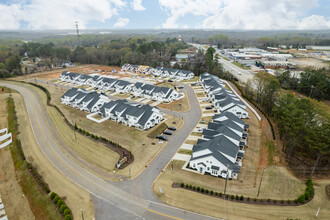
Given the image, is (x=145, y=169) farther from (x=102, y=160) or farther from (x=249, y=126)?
(x=249, y=126)

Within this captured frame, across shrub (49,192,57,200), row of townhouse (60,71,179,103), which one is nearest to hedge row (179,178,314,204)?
shrub (49,192,57,200)

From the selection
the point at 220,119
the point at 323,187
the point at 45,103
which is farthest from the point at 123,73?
the point at 323,187

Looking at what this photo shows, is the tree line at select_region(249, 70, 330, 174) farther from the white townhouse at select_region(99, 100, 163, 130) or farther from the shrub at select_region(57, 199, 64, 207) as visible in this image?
the shrub at select_region(57, 199, 64, 207)

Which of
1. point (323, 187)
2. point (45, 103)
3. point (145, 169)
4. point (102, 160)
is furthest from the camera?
point (45, 103)

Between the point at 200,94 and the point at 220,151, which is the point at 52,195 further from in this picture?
the point at 200,94

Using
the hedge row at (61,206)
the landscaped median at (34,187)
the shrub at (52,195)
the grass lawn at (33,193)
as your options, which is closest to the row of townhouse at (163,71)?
the landscaped median at (34,187)

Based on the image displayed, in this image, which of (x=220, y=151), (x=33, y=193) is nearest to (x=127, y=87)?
(x=33, y=193)
